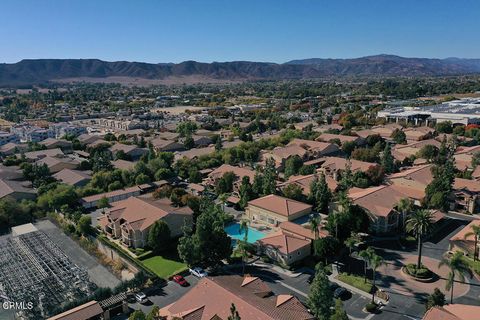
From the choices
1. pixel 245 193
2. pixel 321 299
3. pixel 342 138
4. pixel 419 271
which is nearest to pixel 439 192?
pixel 419 271

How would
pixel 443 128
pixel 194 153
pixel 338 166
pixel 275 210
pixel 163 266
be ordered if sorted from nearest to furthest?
pixel 163 266, pixel 275 210, pixel 338 166, pixel 194 153, pixel 443 128

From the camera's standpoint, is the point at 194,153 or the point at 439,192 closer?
the point at 439,192

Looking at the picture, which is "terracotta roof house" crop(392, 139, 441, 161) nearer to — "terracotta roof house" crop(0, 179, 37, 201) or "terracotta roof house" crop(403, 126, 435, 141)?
"terracotta roof house" crop(403, 126, 435, 141)

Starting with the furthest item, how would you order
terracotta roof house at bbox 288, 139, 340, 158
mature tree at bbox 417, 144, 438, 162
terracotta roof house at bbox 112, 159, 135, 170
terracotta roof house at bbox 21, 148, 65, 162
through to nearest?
terracotta roof house at bbox 21, 148, 65, 162 < terracotta roof house at bbox 288, 139, 340, 158 < mature tree at bbox 417, 144, 438, 162 < terracotta roof house at bbox 112, 159, 135, 170

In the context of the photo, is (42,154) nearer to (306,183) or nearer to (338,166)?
(306,183)

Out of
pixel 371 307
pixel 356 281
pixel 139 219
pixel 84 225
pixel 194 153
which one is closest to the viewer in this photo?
pixel 371 307

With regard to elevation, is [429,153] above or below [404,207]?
above

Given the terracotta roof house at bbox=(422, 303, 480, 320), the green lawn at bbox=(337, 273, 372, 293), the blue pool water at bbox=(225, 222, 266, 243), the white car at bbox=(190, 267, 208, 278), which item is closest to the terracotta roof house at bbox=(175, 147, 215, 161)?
the blue pool water at bbox=(225, 222, 266, 243)
